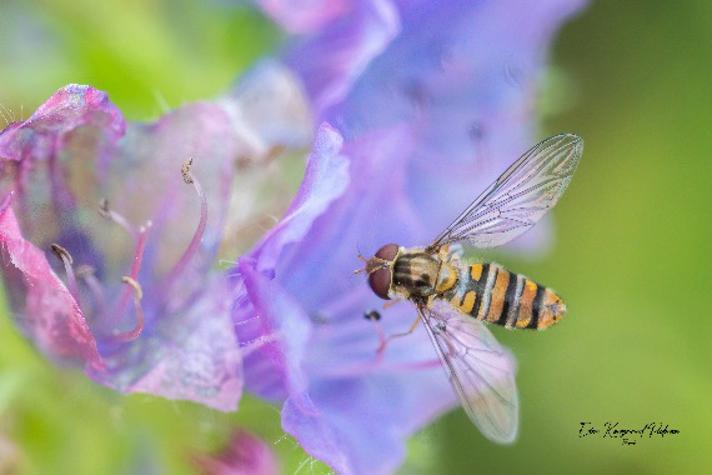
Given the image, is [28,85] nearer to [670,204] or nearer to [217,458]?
[217,458]

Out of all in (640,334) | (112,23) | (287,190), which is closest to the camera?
(287,190)

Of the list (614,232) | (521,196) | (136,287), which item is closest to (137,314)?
(136,287)

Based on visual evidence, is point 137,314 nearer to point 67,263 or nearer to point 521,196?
point 67,263

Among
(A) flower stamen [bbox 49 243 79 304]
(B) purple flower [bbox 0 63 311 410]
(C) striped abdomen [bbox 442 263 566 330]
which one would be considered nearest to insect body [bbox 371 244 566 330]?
(C) striped abdomen [bbox 442 263 566 330]

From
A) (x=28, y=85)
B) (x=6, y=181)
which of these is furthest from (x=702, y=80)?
(x=6, y=181)

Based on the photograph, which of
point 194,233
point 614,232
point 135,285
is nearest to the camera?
point 135,285
